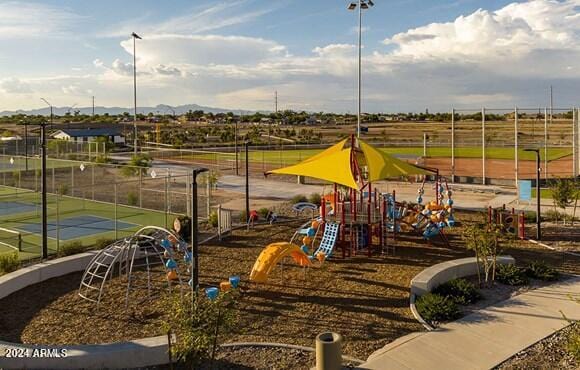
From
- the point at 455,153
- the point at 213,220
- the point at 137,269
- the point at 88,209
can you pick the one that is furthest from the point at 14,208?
the point at 455,153

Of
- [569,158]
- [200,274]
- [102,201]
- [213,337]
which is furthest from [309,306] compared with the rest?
[569,158]

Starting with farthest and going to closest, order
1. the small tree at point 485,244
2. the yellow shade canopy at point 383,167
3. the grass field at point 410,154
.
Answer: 1. the grass field at point 410,154
2. the yellow shade canopy at point 383,167
3. the small tree at point 485,244

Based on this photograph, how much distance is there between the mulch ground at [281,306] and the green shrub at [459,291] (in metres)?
0.92

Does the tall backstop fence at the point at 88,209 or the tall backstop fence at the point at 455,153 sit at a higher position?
the tall backstop fence at the point at 455,153

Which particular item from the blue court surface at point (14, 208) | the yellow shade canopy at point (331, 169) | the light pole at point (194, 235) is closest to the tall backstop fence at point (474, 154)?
the blue court surface at point (14, 208)

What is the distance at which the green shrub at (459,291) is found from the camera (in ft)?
43.0

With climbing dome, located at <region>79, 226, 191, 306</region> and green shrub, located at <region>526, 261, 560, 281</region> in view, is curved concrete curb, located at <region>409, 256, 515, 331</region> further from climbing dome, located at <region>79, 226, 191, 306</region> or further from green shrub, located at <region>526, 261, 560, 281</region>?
climbing dome, located at <region>79, 226, 191, 306</region>

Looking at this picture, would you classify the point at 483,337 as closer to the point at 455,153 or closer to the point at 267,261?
the point at 267,261

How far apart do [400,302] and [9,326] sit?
28.2 ft

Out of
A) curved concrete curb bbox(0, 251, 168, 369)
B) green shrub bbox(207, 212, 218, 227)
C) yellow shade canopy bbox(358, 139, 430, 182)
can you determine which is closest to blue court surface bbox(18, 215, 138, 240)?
green shrub bbox(207, 212, 218, 227)

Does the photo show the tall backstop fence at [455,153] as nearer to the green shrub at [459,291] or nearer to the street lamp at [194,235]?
the green shrub at [459,291]

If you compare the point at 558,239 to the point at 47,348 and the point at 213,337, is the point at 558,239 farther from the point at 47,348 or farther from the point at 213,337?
the point at 47,348

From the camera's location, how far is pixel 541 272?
1515 cm

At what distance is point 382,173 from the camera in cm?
1788
